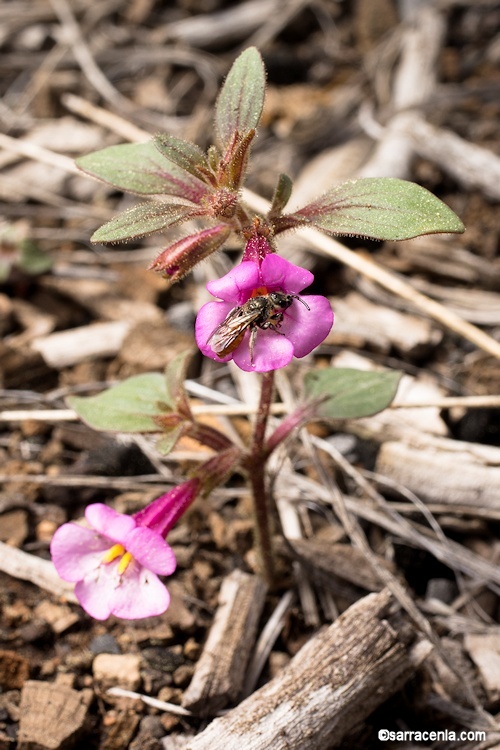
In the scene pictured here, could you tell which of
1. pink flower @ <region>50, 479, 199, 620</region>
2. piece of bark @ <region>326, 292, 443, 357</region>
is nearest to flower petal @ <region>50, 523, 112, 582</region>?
pink flower @ <region>50, 479, 199, 620</region>

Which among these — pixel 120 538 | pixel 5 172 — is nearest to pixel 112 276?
pixel 5 172

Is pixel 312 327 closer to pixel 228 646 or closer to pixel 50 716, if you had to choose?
pixel 228 646

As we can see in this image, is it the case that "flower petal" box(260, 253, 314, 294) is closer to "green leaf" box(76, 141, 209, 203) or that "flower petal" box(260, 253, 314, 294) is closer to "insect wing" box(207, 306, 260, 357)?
"insect wing" box(207, 306, 260, 357)

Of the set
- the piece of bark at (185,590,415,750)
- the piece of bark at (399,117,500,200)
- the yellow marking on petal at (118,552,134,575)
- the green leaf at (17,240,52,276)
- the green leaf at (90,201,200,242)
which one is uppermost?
the green leaf at (90,201,200,242)

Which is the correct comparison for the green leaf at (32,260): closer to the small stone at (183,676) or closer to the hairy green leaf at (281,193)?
the hairy green leaf at (281,193)

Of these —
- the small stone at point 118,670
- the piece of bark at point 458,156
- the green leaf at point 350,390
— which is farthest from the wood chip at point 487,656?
the piece of bark at point 458,156

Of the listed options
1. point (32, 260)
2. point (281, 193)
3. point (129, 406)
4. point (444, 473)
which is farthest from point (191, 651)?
point (32, 260)

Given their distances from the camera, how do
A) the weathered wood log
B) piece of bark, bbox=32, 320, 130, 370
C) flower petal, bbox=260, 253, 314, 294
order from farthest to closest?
1. the weathered wood log
2. piece of bark, bbox=32, 320, 130, 370
3. flower petal, bbox=260, 253, 314, 294
